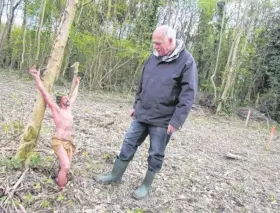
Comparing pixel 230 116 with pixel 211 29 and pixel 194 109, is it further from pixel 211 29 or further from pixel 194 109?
pixel 211 29

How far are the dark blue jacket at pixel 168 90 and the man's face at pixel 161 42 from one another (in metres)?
0.09

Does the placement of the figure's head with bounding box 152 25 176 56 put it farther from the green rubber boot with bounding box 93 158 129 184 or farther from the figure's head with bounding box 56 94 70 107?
the green rubber boot with bounding box 93 158 129 184

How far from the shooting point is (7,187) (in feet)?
9.86

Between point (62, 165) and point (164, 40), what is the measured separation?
1.60 meters

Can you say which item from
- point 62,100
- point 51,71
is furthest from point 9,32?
point 62,100

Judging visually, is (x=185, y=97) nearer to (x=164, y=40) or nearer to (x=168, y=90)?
(x=168, y=90)

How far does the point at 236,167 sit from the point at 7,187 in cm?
403

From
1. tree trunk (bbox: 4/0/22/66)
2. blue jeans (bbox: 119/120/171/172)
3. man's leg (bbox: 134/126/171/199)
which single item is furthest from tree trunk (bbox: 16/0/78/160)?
tree trunk (bbox: 4/0/22/66)

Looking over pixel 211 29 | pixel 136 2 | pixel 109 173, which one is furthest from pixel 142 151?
pixel 211 29

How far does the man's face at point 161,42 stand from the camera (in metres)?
3.23

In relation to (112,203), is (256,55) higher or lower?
higher

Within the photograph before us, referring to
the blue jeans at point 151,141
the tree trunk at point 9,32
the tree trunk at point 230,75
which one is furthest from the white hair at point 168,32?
the tree trunk at point 9,32

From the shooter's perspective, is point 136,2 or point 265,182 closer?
point 265,182

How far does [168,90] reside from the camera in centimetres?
335
